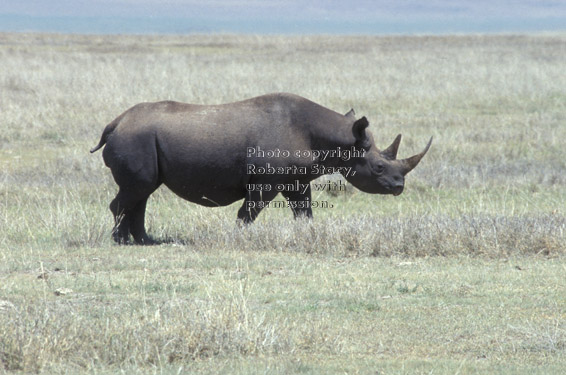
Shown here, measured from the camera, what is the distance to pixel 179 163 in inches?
379

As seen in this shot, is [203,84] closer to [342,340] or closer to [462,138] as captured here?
[462,138]

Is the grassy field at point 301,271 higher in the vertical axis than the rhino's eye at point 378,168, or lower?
lower

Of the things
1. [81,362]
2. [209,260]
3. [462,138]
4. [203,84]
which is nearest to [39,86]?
[203,84]

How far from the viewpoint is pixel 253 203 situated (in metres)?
Result: 9.79

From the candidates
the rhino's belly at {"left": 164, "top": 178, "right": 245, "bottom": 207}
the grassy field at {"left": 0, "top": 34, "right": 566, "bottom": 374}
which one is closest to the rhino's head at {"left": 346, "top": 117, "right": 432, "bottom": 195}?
the grassy field at {"left": 0, "top": 34, "right": 566, "bottom": 374}

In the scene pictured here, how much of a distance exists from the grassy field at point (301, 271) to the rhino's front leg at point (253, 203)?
247mm

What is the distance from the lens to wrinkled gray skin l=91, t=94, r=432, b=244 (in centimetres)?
958

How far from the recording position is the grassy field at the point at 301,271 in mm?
5676

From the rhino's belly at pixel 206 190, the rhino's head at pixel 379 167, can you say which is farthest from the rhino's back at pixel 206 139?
the rhino's head at pixel 379 167

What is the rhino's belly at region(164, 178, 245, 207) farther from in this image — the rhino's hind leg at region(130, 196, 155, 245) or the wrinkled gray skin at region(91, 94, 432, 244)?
the rhino's hind leg at region(130, 196, 155, 245)

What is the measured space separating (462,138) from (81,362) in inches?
487

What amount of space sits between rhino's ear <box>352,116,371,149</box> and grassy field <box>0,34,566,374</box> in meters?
0.86

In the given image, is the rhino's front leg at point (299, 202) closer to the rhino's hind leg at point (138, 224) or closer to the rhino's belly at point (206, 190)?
the rhino's belly at point (206, 190)

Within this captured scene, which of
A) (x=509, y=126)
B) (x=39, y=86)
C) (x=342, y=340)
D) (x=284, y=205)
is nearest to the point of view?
(x=342, y=340)
